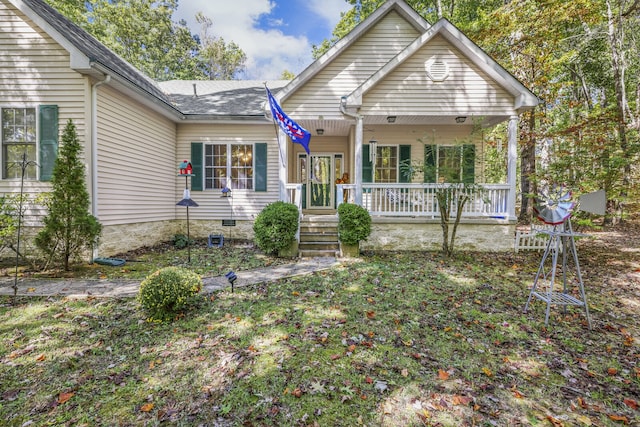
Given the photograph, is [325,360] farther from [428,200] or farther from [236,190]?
[236,190]

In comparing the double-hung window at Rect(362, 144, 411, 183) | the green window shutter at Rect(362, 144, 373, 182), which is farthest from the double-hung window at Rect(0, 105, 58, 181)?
the double-hung window at Rect(362, 144, 411, 183)

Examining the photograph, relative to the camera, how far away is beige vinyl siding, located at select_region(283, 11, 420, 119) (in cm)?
847

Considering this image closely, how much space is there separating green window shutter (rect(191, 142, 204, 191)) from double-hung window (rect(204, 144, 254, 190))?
0.13 m

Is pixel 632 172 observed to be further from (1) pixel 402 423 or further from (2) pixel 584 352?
(1) pixel 402 423

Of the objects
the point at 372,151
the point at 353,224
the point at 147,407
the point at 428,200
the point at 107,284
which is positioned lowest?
the point at 147,407

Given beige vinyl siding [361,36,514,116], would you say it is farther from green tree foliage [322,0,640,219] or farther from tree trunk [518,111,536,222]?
tree trunk [518,111,536,222]

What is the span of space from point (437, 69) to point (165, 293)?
804 cm

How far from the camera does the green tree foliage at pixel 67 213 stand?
18.0 ft

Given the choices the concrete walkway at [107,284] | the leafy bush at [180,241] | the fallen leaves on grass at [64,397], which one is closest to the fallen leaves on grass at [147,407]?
the fallen leaves on grass at [64,397]

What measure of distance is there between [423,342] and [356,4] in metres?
19.5

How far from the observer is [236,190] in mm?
9711

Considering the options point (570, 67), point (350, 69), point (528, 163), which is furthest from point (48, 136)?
point (570, 67)

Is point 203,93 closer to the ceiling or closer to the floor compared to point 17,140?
closer to the ceiling

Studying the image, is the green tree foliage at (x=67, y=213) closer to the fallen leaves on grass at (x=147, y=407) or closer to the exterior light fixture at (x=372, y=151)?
the fallen leaves on grass at (x=147, y=407)
